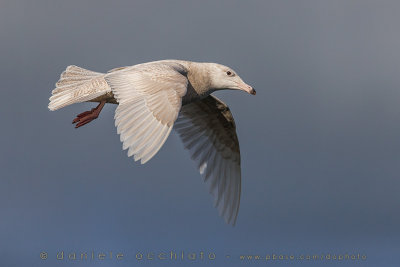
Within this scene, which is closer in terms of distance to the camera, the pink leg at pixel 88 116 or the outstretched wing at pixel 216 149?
the pink leg at pixel 88 116

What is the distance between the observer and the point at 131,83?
10820 millimetres

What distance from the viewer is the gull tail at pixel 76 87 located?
12047 millimetres

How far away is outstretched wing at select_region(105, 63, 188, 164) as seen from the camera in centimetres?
956

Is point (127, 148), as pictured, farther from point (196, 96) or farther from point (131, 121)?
point (196, 96)

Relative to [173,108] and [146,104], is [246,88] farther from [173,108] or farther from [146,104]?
[146,104]

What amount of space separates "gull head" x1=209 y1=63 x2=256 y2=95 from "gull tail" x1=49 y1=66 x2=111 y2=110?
1.89m

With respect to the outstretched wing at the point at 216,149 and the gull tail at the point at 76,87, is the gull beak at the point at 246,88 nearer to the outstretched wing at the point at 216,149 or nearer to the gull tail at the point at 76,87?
the outstretched wing at the point at 216,149

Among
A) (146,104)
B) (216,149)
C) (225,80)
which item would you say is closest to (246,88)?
(225,80)

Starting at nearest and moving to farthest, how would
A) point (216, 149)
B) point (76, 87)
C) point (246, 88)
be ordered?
point (76, 87)
point (246, 88)
point (216, 149)

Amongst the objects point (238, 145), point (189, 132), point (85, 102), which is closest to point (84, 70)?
point (85, 102)

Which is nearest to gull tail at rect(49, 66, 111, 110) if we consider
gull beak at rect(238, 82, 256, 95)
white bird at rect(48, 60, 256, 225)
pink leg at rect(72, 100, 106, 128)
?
white bird at rect(48, 60, 256, 225)

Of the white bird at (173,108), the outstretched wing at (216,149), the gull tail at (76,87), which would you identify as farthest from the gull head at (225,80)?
the gull tail at (76,87)

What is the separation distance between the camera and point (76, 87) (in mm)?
12781

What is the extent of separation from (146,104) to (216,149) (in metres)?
4.41
